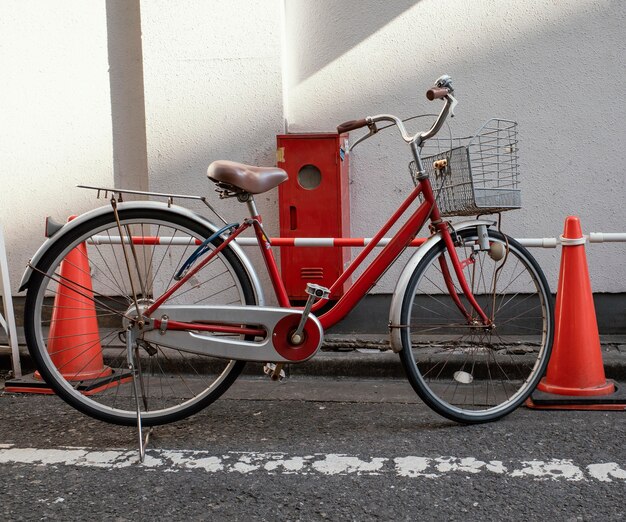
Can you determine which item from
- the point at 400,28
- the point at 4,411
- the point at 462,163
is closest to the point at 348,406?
the point at 462,163

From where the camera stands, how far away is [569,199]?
5.01 metres

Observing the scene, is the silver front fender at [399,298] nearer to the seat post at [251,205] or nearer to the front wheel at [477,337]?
the front wheel at [477,337]

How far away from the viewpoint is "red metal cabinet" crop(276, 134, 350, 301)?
475cm

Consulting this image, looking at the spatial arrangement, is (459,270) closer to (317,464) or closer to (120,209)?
(317,464)

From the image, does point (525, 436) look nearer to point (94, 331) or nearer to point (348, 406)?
point (348, 406)

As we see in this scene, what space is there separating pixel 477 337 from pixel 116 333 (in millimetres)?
2221

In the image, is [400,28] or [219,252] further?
[400,28]

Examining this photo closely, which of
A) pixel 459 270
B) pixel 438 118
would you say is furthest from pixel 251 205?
pixel 459 270

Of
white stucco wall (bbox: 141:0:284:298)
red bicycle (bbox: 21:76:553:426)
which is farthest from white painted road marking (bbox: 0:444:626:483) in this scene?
white stucco wall (bbox: 141:0:284:298)

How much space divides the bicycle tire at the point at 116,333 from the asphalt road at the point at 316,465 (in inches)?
7.5

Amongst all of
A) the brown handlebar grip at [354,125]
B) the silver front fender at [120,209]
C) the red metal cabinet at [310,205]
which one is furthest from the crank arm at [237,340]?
the red metal cabinet at [310,205]

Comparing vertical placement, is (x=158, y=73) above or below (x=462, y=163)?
above

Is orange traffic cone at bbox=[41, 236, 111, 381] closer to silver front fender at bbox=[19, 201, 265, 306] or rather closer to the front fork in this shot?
silver front fender at bbox=[19, 201, 265, 306]

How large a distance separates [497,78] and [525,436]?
9.46ft
